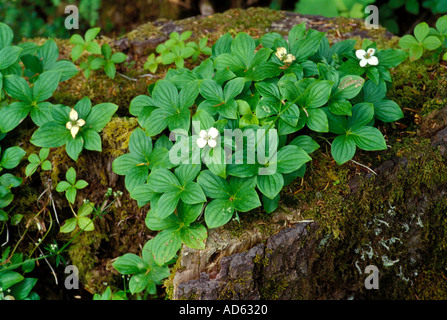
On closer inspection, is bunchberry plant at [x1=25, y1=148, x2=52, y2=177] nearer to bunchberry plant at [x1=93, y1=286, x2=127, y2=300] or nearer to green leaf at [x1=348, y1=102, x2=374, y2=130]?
bunchberry plant at [x1=93, y1=286, x2=127, y2=300]

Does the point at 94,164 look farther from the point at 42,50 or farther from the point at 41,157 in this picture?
the point at 42,50

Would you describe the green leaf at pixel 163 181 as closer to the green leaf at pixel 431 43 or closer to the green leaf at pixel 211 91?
the green leaf at pixel 211 91

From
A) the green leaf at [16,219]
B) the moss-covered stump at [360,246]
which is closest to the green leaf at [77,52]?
the green leaf at [16,219]

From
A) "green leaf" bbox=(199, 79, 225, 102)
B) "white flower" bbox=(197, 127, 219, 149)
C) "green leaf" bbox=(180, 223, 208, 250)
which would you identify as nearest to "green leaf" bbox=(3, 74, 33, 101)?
"green leaf" bbox=(199, 79, 225, 102)

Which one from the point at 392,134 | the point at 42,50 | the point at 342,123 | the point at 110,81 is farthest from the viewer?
the point at 110,81

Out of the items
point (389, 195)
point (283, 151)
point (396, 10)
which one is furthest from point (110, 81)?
point (396, 10)

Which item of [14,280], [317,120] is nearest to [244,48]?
[317,120]

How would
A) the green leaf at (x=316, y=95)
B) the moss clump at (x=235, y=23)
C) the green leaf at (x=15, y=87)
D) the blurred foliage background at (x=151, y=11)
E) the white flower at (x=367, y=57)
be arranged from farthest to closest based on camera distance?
the blurred foliage background at (x=151, y=11) < the moss clump at (x=235, y=23) < the green leaf at (x=15, y=87) < the white flower at (x=367, y=57) < the green leaf at (x=316, y=95)
